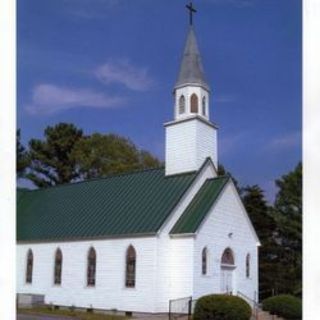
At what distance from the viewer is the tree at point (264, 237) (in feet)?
74.5

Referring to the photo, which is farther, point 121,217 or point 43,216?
point 43,216

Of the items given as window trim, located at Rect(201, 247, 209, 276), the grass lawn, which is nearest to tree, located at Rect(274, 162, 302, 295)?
window trim, located at Rect(201, 247, 209, 276)

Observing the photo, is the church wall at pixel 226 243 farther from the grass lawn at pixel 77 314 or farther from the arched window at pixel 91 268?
the arched window at pixel 91 268

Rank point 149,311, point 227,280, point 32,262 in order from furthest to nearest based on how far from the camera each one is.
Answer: point 32,262 < point 227,280 < point 149,311

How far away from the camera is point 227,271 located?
18.4 metres

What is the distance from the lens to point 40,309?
1878 cm

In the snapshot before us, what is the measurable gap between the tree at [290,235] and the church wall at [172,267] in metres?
3.21

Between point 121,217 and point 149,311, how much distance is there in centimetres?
339

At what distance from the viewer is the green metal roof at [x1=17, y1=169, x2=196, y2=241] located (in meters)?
18.0

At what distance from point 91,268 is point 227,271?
4.66m

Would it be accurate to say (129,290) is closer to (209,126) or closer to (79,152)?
(209,126)

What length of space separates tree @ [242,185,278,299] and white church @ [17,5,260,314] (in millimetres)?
2867

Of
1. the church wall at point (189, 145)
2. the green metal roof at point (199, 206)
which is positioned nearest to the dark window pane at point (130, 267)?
the green metal roof at point (199, 206)
